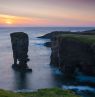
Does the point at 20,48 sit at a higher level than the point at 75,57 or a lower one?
higher

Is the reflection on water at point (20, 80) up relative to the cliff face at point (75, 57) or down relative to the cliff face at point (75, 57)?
down

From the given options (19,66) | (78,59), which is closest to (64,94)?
(78,59)

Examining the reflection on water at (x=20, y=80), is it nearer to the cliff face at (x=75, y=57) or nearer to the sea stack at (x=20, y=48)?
the sea stack at (x=20, y=48)

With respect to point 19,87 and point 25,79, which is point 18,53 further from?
point 19,87

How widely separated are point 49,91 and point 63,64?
64.5m

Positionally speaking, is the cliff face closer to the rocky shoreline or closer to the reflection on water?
the rocky shoreline

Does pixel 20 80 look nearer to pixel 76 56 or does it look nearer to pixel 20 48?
pixel 76 56

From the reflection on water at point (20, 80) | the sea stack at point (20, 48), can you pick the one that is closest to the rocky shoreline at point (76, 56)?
the sea stack at point (20, 48)

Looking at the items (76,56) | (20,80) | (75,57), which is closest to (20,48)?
(75,57)

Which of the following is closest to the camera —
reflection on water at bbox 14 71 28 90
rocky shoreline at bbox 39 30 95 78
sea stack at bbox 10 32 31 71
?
reflection on water at bbox 14 71 28 90

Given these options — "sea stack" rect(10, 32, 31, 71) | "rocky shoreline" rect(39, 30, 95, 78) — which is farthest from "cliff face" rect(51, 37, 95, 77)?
"sea stack" rect(10, 32, 31, 71)

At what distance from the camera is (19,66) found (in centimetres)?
11606

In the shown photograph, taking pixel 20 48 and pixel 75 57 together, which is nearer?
pixel 75 57

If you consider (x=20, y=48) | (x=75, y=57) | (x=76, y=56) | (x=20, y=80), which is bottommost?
(x=20, y=80)
